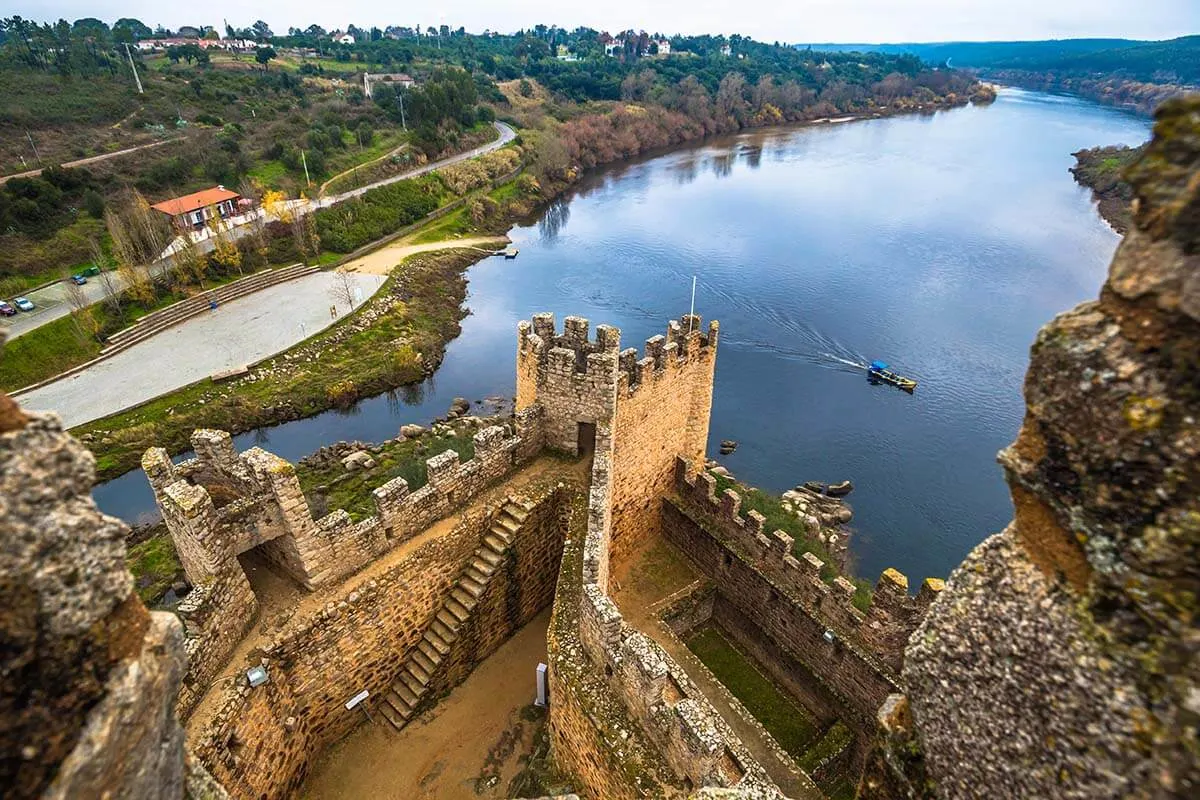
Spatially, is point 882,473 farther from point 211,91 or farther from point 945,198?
point 211,91

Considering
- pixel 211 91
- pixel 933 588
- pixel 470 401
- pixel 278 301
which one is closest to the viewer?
pixel 933 588

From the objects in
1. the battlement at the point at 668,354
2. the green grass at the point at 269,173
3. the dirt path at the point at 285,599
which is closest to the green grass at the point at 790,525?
the battlement at the point at 668,354

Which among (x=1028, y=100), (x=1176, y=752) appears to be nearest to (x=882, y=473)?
(x=1176, y=752)

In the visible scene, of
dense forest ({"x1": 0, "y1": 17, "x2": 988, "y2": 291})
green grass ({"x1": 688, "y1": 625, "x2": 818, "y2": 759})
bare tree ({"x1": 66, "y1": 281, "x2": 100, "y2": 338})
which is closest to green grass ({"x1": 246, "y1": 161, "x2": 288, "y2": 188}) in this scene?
dense forest ({"x1": 0, "y1": 17, "x2": 988, "y2": 291})

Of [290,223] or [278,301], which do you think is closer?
[278,301]

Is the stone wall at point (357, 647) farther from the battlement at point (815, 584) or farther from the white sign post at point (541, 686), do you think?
the battlement at point (815, 584)

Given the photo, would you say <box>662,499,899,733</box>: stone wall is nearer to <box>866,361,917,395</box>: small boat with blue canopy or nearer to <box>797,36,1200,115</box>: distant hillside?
<box>866,361,917,395</box>: small boat with blue canopy
